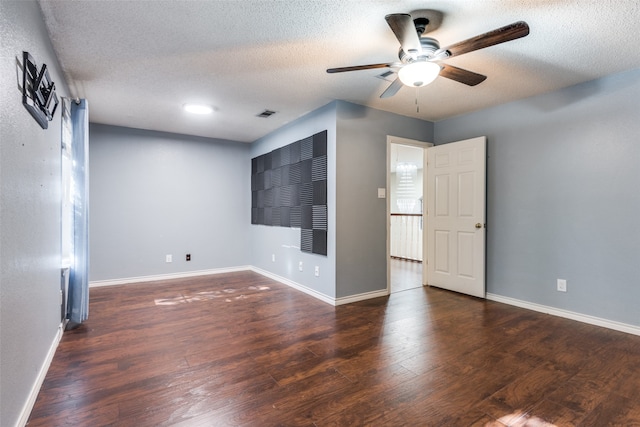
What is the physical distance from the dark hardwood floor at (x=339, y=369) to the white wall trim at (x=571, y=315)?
0.12m

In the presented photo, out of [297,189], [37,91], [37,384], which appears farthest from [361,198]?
[37,384]

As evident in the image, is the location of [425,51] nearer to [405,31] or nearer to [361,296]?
[405,31]

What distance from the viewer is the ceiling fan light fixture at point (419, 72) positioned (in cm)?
211

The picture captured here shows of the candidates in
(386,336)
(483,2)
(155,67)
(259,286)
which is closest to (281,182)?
(259,286)

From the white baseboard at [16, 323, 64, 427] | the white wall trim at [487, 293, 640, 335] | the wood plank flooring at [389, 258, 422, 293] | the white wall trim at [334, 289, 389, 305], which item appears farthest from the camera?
the wood plank flooring at [389, 258, 422, 293]

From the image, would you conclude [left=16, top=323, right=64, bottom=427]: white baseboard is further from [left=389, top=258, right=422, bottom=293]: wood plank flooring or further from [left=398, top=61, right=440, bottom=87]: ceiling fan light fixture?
[left=389, top=258, right=422, bottom=293]: wood plank flooring

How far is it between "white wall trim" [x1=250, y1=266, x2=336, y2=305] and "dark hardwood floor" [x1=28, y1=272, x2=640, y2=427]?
21 centimetres

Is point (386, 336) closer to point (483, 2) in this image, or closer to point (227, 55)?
point (483, 2)

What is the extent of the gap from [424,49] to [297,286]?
10.3 feet

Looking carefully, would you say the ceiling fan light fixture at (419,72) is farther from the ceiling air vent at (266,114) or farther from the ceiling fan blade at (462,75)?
the ceiling air vent at (266,114)

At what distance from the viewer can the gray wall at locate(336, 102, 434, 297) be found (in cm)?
360

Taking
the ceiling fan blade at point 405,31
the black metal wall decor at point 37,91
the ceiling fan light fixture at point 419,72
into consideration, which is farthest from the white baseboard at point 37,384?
the ceiling fan light fixture at point 419,72

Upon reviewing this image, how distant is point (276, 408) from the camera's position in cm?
171

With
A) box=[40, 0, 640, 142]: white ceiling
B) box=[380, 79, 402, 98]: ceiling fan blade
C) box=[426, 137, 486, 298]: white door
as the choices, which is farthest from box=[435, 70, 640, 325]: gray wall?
box=[380, 79, 402, 98]: ceiling fan blade
